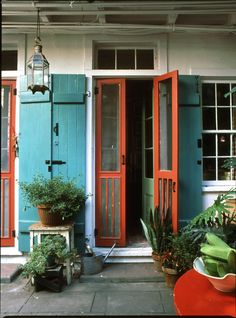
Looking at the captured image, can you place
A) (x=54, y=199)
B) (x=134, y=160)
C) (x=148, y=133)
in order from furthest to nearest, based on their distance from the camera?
(x=134, y=160), (x=148, y=133), (x=54, y=199)

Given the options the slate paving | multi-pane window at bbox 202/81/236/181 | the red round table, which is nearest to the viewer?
the red round table

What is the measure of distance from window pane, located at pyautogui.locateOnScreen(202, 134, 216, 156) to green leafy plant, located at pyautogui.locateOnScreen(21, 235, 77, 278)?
1.97 meters

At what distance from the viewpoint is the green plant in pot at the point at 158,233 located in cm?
338

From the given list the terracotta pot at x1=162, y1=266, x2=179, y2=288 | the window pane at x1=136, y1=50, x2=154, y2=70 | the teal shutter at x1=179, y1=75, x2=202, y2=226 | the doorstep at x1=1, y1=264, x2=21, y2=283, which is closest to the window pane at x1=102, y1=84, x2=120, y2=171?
the window pane at x1=136, y1=50, x2=154, y2=70

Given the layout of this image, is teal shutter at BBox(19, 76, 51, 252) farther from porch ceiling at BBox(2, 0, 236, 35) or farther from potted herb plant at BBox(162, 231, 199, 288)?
potted herb plant at BBox(162, 231, 199, 288)

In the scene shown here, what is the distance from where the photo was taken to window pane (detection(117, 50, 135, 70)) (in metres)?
3.91

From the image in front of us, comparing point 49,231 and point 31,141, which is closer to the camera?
point 49,231

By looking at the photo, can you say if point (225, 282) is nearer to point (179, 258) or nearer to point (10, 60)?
point (179, 258)

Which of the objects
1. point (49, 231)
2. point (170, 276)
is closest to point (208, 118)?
point (170, 276)

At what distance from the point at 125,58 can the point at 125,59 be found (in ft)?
0.05

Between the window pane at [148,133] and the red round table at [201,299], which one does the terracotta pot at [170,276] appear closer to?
the window pane at [148,133]

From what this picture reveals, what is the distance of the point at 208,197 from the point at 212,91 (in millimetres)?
1303

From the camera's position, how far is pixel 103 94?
388cm

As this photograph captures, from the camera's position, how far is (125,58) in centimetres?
394
